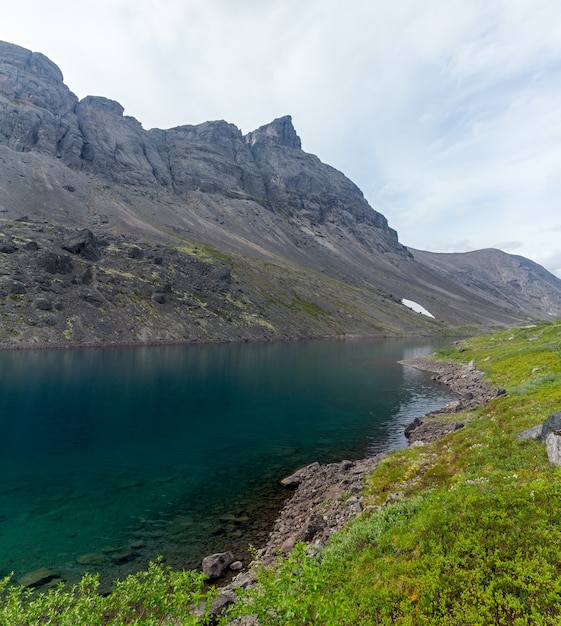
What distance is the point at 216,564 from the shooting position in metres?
18.1

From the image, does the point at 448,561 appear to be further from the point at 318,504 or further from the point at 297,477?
the point at 297,477

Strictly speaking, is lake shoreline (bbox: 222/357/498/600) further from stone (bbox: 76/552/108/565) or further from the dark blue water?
stone (bbox: 76/552/108/565)

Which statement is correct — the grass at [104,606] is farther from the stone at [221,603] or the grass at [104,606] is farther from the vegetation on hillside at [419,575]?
the stone at [221,603]

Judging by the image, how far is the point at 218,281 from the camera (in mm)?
175375

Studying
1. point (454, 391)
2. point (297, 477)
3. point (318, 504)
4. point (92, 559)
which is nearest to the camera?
point (92, 559)

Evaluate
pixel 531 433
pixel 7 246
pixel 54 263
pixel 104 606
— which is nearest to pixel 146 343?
pixel 54 263

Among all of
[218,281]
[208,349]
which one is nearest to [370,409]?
[208,349]

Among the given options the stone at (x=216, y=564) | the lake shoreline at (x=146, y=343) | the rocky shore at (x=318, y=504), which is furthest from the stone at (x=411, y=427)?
the lake shoreline at (x=146, y=343)

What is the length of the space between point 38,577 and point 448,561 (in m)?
18.2

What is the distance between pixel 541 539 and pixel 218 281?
→ 169527mm

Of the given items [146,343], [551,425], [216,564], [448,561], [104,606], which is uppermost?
[551,425]

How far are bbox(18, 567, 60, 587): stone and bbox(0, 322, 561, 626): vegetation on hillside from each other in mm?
786

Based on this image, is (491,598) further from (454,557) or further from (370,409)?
(370,409)

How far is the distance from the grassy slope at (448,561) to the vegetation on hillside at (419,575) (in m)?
0.03
